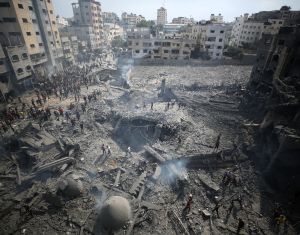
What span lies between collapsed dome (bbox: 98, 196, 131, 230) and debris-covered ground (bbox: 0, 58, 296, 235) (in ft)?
0.19

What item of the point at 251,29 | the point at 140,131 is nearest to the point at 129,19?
the point at 251,29

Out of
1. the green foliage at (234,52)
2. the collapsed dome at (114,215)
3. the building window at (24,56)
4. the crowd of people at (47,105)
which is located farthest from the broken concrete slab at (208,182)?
the green foliage at (234,52)

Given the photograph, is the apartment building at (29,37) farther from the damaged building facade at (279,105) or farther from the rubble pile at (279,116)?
the damaged building facade at (279,105)

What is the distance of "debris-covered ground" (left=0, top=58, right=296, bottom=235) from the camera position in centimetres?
1113

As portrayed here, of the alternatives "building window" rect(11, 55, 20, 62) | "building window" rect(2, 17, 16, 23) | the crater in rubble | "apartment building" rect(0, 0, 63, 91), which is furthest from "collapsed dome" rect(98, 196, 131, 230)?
"building window" rect(2, 17, 16, 23)

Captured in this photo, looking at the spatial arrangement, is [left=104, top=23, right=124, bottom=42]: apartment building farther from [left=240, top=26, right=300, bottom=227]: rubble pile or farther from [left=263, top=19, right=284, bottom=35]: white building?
[left=240, top=26, right=300, bottom=227]: rubble pile

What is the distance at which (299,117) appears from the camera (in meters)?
16.2

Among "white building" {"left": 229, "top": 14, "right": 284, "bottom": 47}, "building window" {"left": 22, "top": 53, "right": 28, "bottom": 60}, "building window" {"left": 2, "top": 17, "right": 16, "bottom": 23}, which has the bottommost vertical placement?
"building window" {"left": 22, "top": 53, "right": 28, "bottom": 60}

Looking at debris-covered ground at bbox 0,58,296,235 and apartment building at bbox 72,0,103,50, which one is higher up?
apartment building at bbox 72,0,103,50

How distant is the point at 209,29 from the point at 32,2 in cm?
4220

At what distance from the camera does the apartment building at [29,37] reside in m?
28.8

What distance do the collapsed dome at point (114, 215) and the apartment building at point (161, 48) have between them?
4719cm

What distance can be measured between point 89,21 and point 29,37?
126 ft

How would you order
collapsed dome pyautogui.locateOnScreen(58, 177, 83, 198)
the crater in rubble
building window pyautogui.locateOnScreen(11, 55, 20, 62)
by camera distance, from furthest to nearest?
building window pyautogui.locateOnScreen(11, 55, 20, 62), the crater in rubble, collapsed dome pyautogui.locateOnScreen(58, 177, 83, 198)
